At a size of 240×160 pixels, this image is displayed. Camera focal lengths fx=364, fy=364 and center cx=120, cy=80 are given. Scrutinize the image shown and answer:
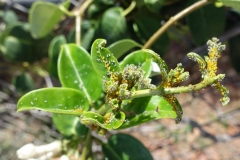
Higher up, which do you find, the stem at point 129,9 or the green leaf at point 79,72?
the stem at point 129,9

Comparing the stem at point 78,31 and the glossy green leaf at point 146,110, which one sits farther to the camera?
the stem at point 78,31

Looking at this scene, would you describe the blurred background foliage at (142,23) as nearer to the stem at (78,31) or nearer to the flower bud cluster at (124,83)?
the stem at (78,31)

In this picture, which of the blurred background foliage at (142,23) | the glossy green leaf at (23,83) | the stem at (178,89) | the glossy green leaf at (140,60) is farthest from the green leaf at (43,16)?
the stem at (178,89)

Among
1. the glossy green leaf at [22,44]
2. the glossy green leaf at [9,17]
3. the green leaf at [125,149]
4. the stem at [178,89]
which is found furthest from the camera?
the glossy green leaf at [9,17]

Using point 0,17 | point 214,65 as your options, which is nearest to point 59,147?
point 214,65

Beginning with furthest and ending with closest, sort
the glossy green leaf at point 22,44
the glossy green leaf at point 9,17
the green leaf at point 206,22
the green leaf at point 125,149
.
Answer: the glossy green leaf at point 9,17 → the glossy green leaf at point 22,44 → the green leaf at point 206,22 → the green leaf at point 125,149

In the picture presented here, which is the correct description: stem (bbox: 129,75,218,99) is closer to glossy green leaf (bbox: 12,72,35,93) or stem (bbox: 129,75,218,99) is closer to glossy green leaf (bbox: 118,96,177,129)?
glossy green leaf (bbox: 118,96,177,129)

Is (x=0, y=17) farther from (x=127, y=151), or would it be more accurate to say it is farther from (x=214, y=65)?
(x=214, y=65)
